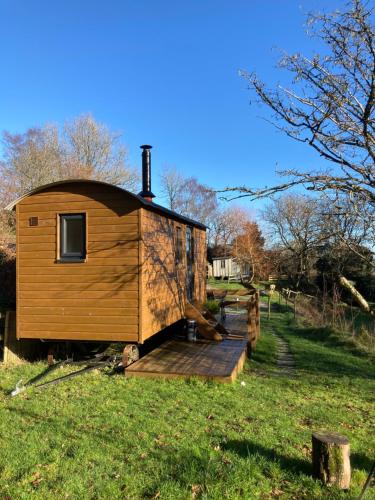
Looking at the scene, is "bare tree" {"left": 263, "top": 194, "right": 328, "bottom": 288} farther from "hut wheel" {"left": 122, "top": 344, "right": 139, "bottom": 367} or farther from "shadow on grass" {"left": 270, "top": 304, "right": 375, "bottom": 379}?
"hut wheel" {"left": 122, "top": 344, "right": 139, "bottom": 367}

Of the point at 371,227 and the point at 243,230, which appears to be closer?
the point at 371,227

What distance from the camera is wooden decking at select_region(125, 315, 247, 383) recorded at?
6.58m

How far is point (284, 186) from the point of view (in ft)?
11.5

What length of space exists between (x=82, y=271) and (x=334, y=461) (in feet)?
17.6

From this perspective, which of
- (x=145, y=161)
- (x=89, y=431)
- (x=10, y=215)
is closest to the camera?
(x=89, y=431)

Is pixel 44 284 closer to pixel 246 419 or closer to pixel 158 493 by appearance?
pixel 246 419

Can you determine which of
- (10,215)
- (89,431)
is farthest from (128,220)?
(10,215)

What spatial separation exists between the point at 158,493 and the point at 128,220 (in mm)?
4816

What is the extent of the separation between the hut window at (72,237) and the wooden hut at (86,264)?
2cm

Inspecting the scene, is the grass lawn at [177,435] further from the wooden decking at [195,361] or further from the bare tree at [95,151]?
the bare tree at [95,151]

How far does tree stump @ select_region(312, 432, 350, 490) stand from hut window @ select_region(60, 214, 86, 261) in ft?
17.5

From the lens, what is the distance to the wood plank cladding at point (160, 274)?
7.45 m

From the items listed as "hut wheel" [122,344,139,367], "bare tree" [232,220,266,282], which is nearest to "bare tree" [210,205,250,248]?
"bare tree" [232,220,266,282]

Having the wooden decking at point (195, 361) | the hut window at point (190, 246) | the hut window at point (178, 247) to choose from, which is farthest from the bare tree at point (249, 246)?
the wooden decking at point (195, 361)
